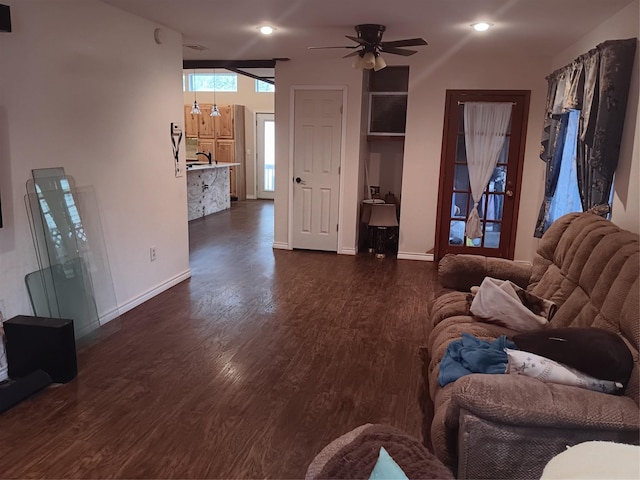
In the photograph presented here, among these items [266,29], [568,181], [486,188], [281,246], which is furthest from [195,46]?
[568,181]

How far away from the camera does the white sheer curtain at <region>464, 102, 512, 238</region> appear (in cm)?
568

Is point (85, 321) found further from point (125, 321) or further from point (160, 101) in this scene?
point (160, 101)

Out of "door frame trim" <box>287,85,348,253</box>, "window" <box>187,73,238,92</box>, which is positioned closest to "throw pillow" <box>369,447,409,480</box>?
"door frame trim" <box>287,85,348,253</box>

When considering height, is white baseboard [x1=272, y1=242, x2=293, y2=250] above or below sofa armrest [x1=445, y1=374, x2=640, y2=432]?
below

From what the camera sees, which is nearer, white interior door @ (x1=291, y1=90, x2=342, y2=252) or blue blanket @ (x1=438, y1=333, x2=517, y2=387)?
blue blanket @ (x1=438, y1=333, x2=517, y2=387)

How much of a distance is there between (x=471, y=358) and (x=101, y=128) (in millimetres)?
3001

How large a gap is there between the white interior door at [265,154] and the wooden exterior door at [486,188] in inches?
226

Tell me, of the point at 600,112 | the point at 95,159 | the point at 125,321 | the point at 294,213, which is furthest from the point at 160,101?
the point at 600,112

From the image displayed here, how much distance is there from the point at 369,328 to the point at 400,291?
1.07m

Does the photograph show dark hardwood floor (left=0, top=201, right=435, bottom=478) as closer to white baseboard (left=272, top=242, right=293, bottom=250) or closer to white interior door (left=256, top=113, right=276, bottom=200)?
white baseboard (left=272, top=242, right=293, bottom=250)

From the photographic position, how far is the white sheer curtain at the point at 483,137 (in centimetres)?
568

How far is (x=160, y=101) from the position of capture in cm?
445

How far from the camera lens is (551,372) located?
1884mm

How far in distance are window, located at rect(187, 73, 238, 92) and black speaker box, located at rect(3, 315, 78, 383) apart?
8968 millimetres
